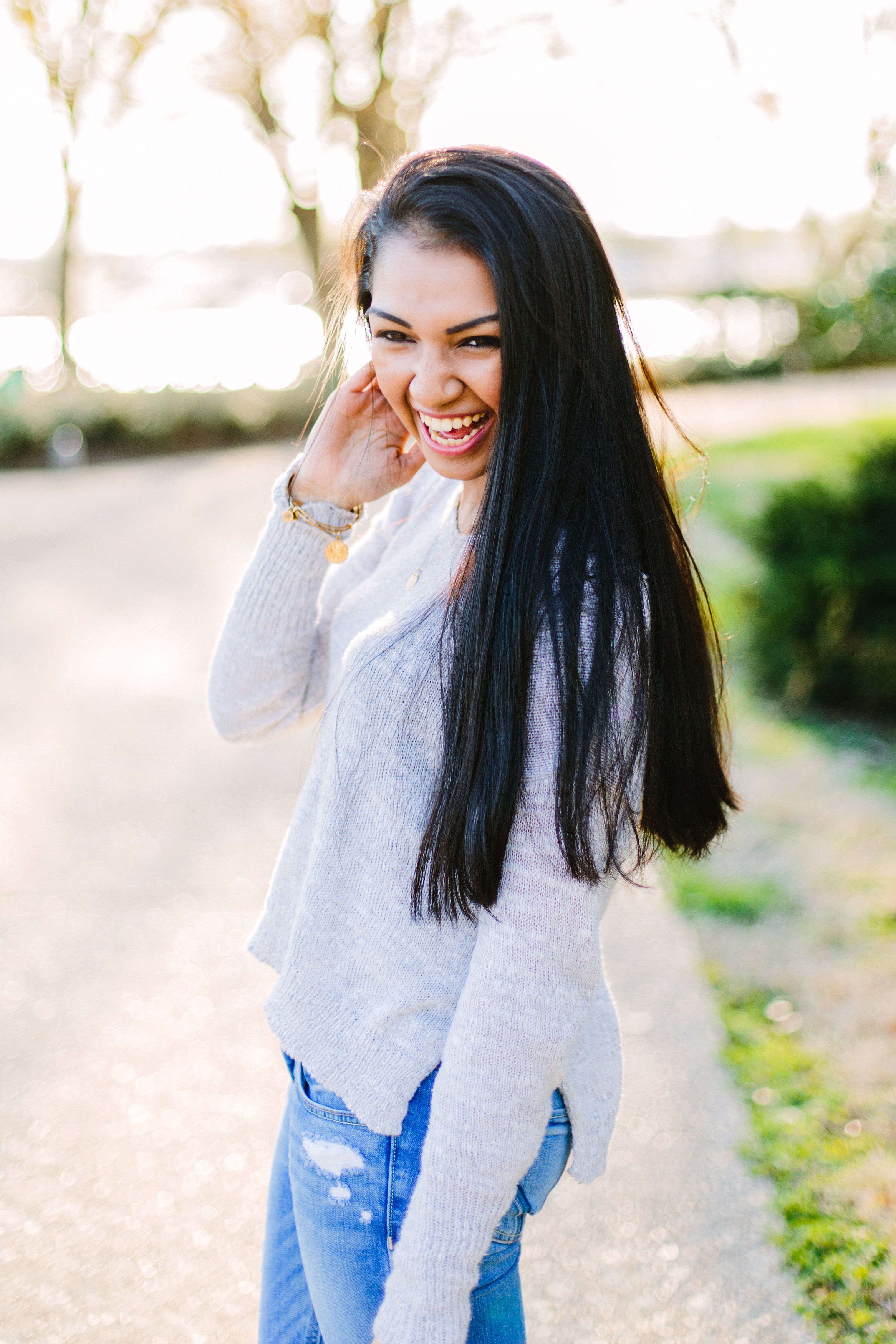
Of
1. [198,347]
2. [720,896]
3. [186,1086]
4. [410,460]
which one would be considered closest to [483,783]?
[410,460]

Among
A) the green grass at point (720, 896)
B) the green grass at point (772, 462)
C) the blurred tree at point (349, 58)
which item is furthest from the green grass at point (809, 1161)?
the blurred tree at point (349, 58)

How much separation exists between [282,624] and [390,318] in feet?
1.70

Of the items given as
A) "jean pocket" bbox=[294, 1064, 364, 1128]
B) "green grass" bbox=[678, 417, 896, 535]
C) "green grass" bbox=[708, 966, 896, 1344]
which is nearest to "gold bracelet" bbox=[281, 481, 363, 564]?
"jean pocket" bbox=[294, 1064, 364, 1128]

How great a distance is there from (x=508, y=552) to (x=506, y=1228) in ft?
2.63

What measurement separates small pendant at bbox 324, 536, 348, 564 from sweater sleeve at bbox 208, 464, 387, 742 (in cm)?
1

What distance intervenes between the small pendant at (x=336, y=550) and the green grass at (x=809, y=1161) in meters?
1.72

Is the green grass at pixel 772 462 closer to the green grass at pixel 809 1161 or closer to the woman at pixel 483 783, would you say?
the green grass at pixel 809 1161

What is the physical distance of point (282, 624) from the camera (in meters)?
1.70

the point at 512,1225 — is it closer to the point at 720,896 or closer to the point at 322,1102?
the point at 322,1102

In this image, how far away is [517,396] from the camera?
1294 mm

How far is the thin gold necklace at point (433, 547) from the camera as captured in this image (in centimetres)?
151

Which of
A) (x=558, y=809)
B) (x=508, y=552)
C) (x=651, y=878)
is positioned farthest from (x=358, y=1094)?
(x=651, y=878)

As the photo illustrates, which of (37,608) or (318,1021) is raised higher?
(318,1021)

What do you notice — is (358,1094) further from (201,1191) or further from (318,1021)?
(201,1191)
